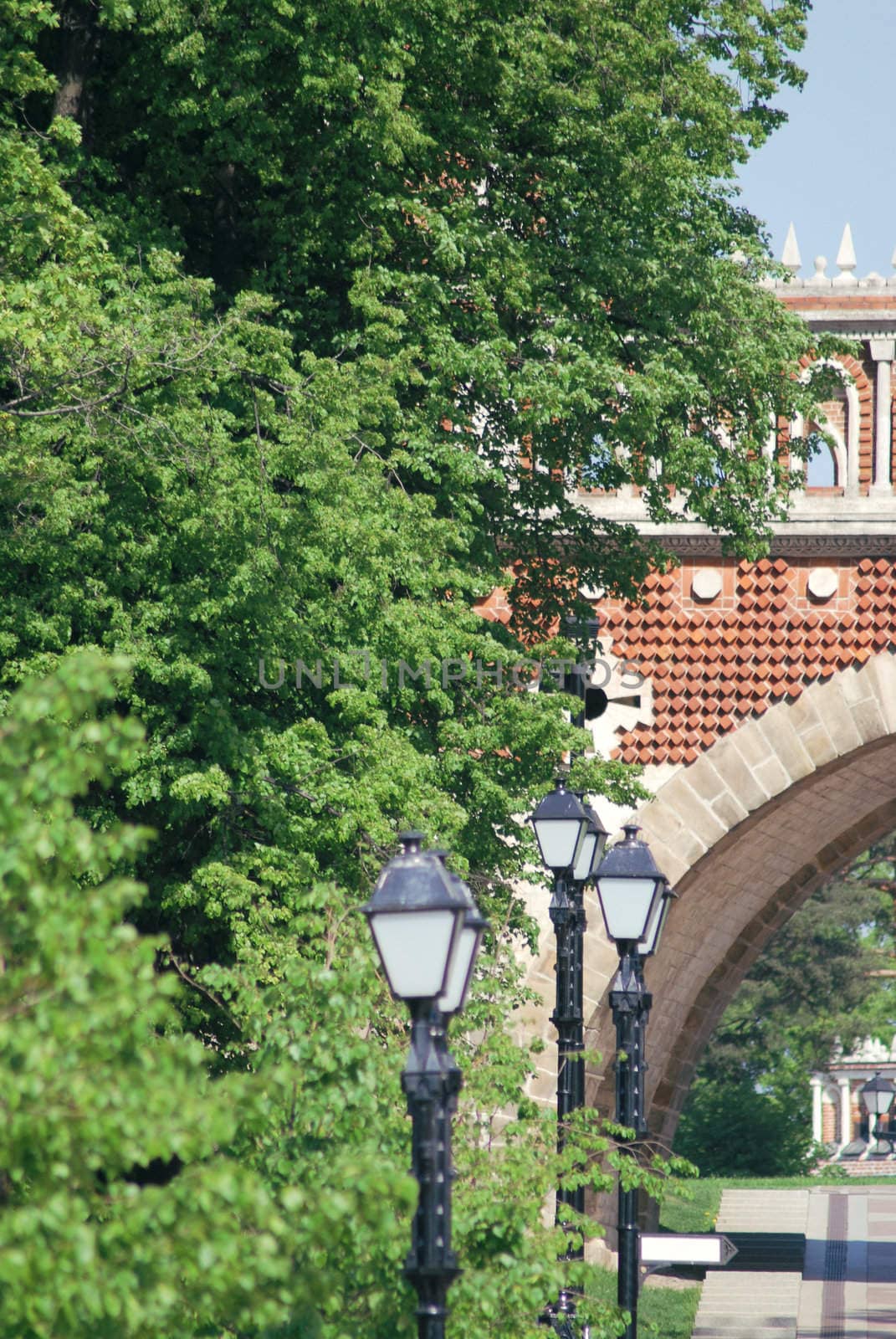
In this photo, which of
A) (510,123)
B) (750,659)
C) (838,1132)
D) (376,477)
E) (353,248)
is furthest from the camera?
(838,1132)

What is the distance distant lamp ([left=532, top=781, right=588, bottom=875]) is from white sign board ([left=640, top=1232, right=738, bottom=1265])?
1785mm

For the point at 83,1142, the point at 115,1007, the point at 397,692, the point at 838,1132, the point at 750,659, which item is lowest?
the point at 838,1132

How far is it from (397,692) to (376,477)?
4.17 feet

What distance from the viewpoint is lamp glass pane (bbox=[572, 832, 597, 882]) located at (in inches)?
391

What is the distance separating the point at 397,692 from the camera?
445 inches

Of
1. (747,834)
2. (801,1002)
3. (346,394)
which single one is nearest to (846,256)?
(747,834)

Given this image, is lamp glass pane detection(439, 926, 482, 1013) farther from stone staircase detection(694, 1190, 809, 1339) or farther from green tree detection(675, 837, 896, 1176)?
green tree detection(675, 837, 896, 1176)

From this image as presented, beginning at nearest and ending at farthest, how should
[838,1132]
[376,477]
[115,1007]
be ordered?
1. [115,1007]
2. [376,477]
3. [838,1132]

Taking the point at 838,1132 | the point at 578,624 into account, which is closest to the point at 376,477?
the point at 578,624

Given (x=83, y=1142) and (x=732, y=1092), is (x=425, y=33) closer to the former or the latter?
(x=83, y=1142)

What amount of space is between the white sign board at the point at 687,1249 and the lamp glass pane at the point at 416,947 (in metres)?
3.98

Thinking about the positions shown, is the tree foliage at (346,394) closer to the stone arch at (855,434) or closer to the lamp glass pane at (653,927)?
the lamp glass pane at (653,927)

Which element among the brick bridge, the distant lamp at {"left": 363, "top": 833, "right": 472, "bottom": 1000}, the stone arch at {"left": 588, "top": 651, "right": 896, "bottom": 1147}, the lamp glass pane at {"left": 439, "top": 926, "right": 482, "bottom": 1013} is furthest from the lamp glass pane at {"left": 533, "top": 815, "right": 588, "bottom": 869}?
the brick bridge

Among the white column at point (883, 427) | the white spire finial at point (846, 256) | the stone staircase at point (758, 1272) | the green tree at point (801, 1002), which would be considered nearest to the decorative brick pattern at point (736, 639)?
the white column at point (883, 427)
